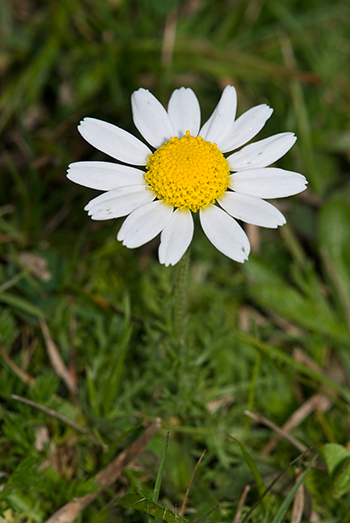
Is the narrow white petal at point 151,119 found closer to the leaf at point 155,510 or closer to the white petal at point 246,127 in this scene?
the white petal at point 246,127

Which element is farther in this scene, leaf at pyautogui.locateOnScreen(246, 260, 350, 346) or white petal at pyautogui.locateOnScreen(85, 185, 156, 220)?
leaf at pyautogui.locateOnScreen(246, 260, 350, 346)

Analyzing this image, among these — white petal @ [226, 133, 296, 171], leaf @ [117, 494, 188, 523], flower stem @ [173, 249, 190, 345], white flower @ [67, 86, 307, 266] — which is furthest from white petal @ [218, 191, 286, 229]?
leaf @ [117, 494, 188, 523]

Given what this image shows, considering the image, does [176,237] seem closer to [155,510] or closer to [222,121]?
[222,121]

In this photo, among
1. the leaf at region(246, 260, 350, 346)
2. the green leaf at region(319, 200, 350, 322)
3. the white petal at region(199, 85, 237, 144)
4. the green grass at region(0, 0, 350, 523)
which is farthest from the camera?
the green leaf at region(319, 200, 350, 322)

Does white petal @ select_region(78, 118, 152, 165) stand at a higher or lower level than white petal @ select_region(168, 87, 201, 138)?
lower

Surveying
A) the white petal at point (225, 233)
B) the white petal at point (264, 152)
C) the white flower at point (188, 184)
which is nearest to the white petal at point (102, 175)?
the white flower at point (188, 184)

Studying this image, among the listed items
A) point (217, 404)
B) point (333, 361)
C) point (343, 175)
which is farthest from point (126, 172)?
point (343, 175)

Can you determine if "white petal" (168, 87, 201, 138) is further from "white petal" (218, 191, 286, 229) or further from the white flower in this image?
"white petal" (218, 191, 286, 229)
